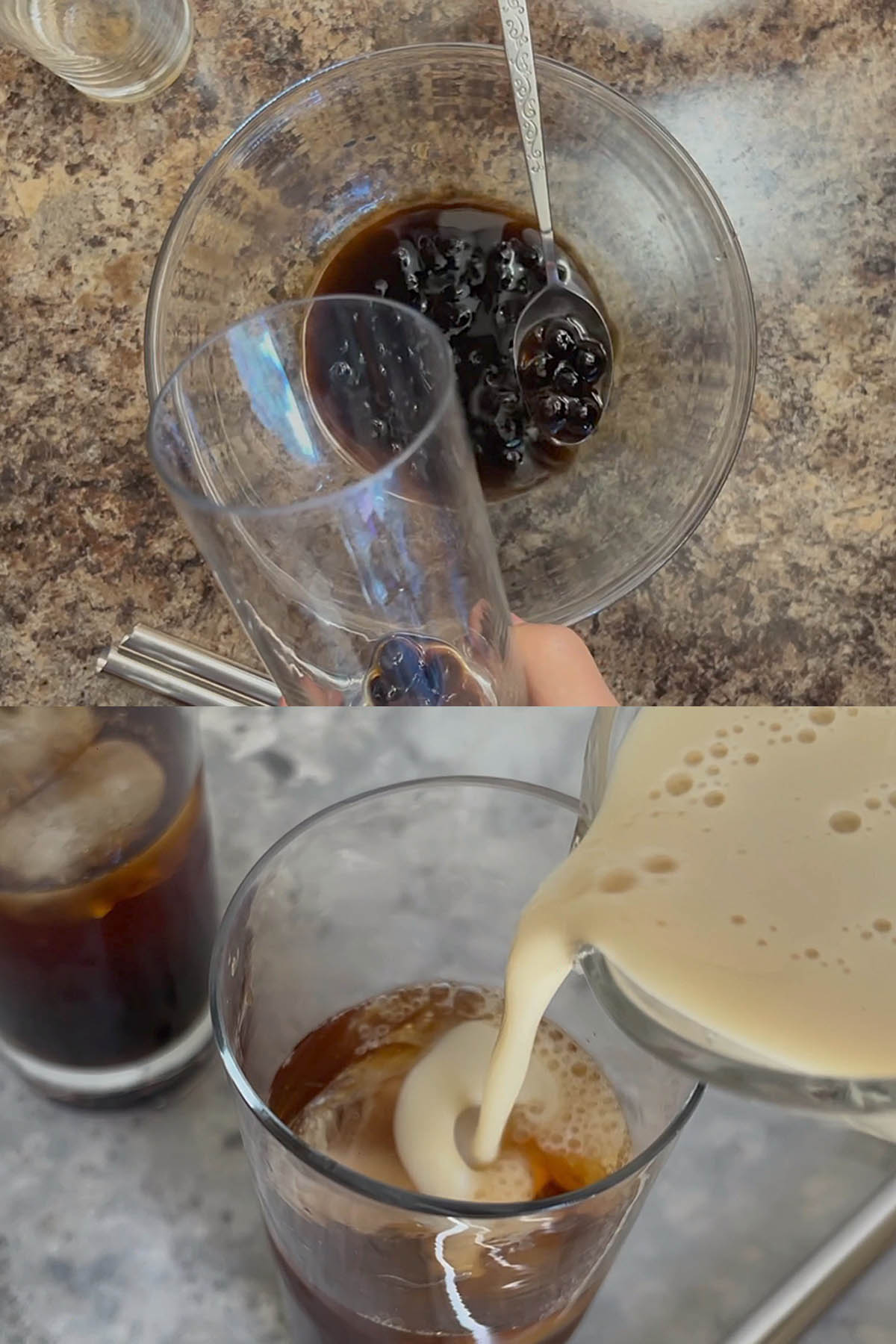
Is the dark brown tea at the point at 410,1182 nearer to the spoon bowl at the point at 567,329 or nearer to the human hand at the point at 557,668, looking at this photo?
the human hand at the point at 557,668

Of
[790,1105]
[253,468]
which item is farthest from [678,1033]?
[253,468]

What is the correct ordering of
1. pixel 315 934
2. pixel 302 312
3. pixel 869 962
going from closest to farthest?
pixel 869 962, pixel 315 934, pixel 302 312

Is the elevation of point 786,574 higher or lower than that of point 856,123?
lower

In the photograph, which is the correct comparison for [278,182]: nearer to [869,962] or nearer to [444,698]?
[444,698]

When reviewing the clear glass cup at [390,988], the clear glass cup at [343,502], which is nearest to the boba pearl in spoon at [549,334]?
the clear glass cup at [343,502]

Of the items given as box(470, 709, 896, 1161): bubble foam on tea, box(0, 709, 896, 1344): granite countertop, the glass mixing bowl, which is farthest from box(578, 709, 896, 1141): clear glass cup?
the glass mixing bowl

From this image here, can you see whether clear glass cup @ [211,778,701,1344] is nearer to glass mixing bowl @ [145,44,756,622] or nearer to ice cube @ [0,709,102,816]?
ice cube @ [0,709,102,816]

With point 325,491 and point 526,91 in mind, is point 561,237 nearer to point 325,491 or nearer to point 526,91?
point 526,91
